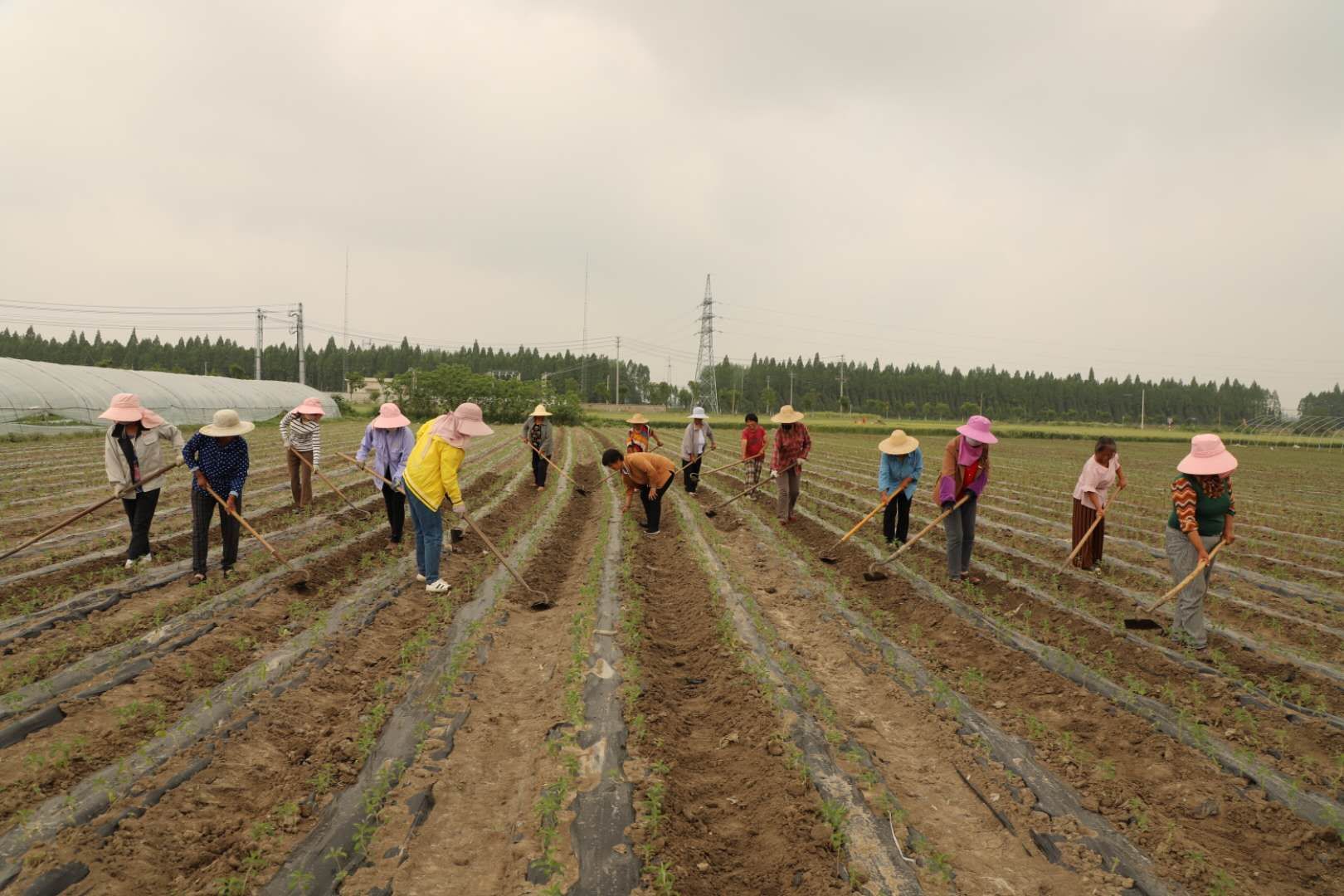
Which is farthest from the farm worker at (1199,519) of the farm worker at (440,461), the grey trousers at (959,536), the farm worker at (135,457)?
the farm worker at (135,457)

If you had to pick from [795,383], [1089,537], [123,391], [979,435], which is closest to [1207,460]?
[979,435]

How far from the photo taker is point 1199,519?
5.85 meters

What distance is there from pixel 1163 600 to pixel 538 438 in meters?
11.3

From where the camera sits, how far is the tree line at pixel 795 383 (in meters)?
111

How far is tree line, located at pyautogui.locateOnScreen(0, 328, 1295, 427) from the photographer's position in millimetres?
111188

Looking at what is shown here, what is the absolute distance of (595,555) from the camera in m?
9.12

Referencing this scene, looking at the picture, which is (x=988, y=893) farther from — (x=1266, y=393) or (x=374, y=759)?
(x=1266, y=393)

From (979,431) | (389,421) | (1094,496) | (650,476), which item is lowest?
(650,476)

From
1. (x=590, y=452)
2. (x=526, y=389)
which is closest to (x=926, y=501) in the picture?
(x=590, y=452)

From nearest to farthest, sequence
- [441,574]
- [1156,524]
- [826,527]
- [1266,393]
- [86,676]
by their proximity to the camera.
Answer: [86,676] < [441,574] < [826,527] < [1156,524] < [1266,393]

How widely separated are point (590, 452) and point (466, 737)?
22.5 m

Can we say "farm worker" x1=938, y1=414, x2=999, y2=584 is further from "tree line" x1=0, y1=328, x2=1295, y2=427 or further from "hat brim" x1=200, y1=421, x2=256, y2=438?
"tree line" x1=0, y1=328, x2=1295, y2=427

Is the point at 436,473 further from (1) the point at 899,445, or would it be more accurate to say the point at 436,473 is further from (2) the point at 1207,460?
(2) the point at 1207,460

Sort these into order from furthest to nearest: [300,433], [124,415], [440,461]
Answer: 1. [300,433]
2. [124,415]
3. [440,461]
